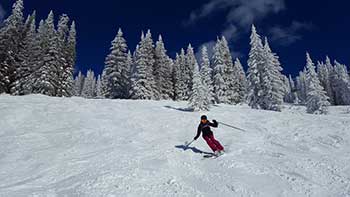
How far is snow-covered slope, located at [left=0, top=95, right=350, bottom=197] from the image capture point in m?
6.79

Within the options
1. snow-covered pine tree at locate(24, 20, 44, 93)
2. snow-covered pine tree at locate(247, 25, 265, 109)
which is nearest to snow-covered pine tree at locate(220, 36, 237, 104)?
snow-covered pine tree at locate(247, 25, 265, 109)

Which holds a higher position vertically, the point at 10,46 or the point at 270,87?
the point at 10,46

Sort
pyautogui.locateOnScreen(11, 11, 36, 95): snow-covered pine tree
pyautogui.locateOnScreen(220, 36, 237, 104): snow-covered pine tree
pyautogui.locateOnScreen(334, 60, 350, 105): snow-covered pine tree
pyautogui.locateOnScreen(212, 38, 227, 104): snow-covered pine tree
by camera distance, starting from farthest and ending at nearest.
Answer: pyautogui.locateOnScreen(334, 60, 350, 105): snow-covered pine tree
pyautogui.locateOnScreen(220, 36, 237, 104): snow-covered pine tree
pyautogui.locateOnScreen(212, 38, 227, 104): snow-covered pine tree
pyautogui.locateOnScreen(11, 11, 36, 95): snow-covered pine tree

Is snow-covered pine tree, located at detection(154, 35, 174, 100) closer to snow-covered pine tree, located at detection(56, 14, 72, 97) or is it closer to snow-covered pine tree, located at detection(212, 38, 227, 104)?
snow-covered pine tree, located at detection(212, 38, 227, 104)

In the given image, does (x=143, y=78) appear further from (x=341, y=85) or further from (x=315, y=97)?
(x=341, y=85)

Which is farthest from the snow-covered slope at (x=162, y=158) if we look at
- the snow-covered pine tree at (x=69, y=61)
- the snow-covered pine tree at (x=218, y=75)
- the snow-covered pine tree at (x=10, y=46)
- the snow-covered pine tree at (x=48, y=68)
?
the snow-covered pine tree at (x=218, y=75)

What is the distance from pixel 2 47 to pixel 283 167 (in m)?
37.7

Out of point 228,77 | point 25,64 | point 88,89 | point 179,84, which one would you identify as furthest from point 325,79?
point 25,64

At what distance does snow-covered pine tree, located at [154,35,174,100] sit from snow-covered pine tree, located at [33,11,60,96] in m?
17.5

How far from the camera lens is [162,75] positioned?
47.3 meters

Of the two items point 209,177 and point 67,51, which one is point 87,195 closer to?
point 209,177

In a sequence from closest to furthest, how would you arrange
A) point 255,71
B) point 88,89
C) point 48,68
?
point 48,68, point 255,71, point 88,89

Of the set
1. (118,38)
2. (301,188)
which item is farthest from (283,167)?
(118,38)

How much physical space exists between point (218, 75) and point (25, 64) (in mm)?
30070
